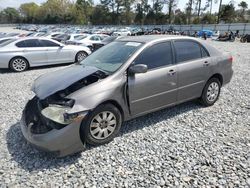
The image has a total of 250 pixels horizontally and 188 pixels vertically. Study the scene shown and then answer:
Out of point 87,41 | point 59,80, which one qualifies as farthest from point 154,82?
point 87,41

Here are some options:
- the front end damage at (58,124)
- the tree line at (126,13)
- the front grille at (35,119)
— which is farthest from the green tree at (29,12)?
the front end damage at (58,124)

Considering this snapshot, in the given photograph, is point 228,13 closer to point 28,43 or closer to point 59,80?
point 28,43

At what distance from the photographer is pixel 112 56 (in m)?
4.10

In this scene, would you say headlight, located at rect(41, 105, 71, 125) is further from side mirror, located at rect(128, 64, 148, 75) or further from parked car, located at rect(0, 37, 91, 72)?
parked car, located at rect(0, 37, 91, 72)

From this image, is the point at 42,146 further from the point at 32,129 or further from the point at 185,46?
the point at 185,46

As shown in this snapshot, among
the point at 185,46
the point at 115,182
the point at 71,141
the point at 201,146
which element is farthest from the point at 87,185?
the point at 185,46

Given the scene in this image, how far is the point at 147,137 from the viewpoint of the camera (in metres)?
3.81

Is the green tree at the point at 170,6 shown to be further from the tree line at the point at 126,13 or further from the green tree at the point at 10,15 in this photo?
the green tree at the point at 10,15

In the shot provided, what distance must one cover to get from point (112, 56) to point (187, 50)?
1515 millimetres

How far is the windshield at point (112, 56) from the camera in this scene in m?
3.81

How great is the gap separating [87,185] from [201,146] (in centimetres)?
180

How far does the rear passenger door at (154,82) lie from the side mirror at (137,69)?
0.09m

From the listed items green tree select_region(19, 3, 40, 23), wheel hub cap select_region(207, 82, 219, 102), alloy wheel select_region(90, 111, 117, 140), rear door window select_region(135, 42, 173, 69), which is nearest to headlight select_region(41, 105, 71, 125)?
alloy wheel select_region(90, 111, 117, 140)

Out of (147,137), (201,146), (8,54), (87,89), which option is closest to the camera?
(87,89)
